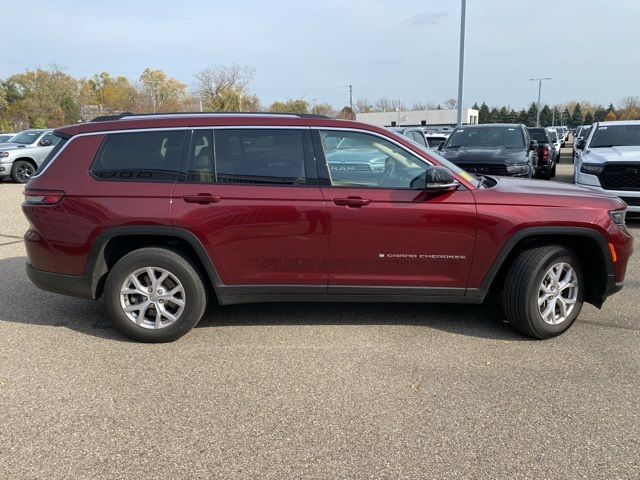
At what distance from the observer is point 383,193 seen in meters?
4.04

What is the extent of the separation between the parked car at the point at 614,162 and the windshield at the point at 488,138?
1.39 metres

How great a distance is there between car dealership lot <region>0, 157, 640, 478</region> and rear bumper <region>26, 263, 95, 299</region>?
1.36 ft

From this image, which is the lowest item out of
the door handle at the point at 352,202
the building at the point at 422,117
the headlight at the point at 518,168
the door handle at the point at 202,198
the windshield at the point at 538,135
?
the headlight at the point at 518,168

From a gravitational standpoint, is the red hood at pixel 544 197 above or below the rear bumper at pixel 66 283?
above

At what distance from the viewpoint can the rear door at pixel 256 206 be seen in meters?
4.02

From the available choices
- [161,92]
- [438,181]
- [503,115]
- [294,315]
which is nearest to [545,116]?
[503,115]

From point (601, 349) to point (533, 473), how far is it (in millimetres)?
1844

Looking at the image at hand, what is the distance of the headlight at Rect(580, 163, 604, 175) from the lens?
8828 mm

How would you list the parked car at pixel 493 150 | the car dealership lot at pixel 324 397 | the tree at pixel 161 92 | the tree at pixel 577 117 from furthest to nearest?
the tree at pixel 577 117
the tree at pixel 161 92
the parked car at pixel 493 150
the car dealership lot at pixel 324 397

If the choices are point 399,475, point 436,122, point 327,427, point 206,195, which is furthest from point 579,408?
point 436,122

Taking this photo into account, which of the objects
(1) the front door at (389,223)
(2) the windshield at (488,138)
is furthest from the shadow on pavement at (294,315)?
(2) the windshield at (488,138)

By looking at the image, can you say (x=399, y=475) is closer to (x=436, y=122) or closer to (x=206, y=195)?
(x=206, y=195)

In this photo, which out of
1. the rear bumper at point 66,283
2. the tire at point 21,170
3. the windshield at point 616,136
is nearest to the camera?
the rear bumper at point 66,283

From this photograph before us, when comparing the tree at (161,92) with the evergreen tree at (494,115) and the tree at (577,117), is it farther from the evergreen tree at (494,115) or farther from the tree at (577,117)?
the tree at (577,117)
